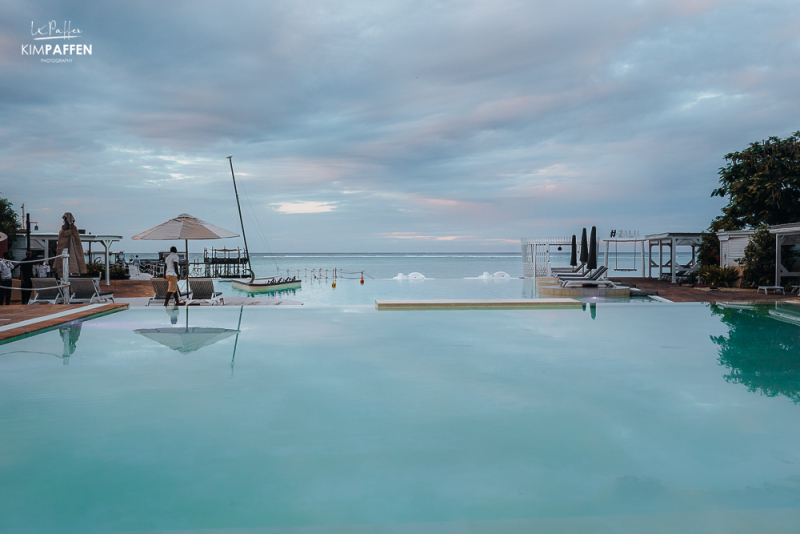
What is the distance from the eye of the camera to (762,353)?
620 centimetres

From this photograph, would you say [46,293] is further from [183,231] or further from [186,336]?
[186,336]

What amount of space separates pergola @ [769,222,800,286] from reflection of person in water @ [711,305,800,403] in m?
5.28

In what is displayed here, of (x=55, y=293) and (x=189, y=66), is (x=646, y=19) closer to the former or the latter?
(x=189, y=66)

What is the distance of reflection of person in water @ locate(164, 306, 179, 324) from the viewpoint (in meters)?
8.72

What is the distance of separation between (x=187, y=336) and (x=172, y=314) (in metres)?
2.57

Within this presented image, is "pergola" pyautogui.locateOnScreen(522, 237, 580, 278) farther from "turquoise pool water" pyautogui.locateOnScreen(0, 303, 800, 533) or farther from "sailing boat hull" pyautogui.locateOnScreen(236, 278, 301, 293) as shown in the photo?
"turquoise pool water" pyautogui.locateOnScreen(0, 303, 800, 533)

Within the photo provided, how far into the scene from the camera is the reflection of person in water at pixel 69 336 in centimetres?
597

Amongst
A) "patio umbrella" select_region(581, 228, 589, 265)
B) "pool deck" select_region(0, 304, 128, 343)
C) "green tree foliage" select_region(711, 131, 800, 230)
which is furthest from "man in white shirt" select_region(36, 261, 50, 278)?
"green tree foliage" select_region(711, 131, 800, 230)

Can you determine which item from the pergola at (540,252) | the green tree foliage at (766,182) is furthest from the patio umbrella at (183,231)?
the green tree foliage at (766,182)

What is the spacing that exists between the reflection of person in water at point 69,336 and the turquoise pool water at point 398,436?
0.31ft

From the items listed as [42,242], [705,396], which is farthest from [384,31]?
[42,242]

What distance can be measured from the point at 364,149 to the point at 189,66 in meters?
11.6

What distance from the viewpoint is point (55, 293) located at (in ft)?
35.9
